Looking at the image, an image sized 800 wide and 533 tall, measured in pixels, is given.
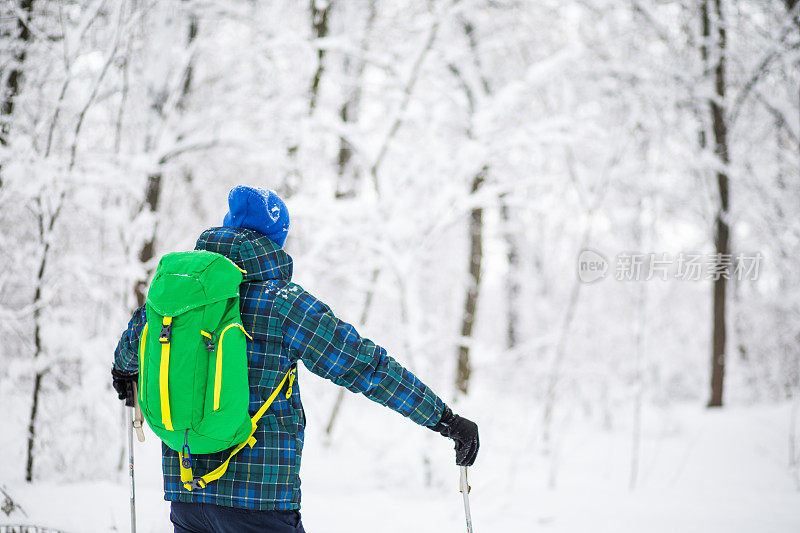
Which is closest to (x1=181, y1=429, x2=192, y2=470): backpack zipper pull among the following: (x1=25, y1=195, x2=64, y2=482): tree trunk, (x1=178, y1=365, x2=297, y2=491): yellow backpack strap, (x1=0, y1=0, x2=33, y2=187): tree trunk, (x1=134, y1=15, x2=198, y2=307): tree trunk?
(x1=178, y1=365, x2=297, y2=491): yellow backpack strap

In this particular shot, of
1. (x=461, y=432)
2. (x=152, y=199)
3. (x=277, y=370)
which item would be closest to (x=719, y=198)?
(x=152, y=199)

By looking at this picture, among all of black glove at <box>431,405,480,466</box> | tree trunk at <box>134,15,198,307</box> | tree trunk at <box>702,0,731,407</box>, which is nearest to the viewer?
black glove at <box>431,405,480,466</box>

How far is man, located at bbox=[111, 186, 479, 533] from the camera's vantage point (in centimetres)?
150

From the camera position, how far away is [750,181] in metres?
9.45

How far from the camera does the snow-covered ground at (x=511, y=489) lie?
3361 mm

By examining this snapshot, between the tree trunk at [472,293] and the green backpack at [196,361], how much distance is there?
4.37 m

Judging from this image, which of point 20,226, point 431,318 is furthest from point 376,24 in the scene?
point 20,226

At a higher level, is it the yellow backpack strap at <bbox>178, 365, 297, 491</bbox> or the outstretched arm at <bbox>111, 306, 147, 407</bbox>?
the outstretched arm at <bbox>111, 306, 147, 407</bbox>

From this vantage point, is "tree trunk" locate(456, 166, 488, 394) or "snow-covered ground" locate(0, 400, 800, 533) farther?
"tree trunk" locate(456, 166, 488, 394)

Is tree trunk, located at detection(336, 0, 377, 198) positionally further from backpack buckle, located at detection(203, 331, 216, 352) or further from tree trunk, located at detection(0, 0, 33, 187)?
backpack buckle, located at detection(203, 331, 216, 352)

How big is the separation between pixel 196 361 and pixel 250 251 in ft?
1.11

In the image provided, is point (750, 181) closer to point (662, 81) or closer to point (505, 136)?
point (662, 81)
